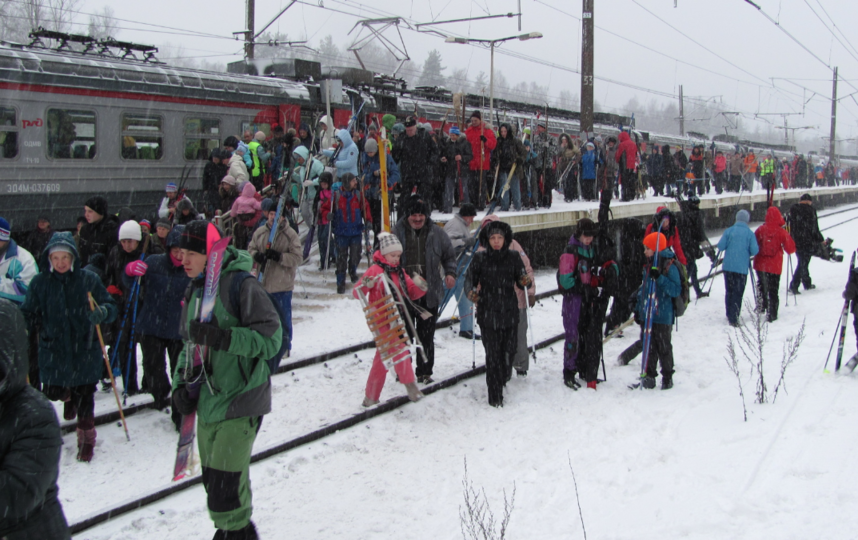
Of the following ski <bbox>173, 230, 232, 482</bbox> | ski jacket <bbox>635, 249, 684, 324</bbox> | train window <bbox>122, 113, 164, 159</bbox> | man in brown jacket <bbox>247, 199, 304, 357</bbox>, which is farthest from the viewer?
train window <bbox>122, 113, 164, 159</bbox>

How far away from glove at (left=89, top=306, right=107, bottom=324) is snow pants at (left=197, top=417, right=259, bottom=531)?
213 cm

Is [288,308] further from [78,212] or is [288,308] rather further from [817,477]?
[78,212]

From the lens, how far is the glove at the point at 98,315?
5133mm

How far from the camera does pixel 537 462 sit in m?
5.54

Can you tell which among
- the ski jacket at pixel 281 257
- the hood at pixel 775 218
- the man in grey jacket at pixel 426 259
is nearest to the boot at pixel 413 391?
the man in grey jacket at pixel 426 259

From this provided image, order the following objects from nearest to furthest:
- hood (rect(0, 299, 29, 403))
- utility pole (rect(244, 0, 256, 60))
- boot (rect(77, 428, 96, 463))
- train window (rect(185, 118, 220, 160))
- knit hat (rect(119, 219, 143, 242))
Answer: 1. hood (rect(0, 299, 29, 403))
2. boot (rect(77, 428, 96, 463))
3. knit hat (rect(119, 219, 143, 242))
4. train window (rect(185, 118, 220, 160))
5. utility pole (rect(244, 0, 256, 60))

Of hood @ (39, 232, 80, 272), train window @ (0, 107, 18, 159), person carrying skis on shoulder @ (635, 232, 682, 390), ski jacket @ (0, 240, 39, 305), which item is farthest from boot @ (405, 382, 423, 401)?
train window @ (0, 107, 18, 159)

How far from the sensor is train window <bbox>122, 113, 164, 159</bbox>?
1244 cm

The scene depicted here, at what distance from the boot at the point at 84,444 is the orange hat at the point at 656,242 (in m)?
5.54

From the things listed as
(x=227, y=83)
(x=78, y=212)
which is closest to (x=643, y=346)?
(x=78, y=212)

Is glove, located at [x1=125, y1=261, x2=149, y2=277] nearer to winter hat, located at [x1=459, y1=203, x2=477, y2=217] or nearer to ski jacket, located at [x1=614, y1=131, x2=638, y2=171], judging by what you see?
winter hat, located at [x1=459, y1=203, x2=477, y2=217]

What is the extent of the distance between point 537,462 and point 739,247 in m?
5.94

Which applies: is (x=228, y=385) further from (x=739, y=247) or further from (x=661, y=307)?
(x=739, y=247)

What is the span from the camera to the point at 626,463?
544 cm
